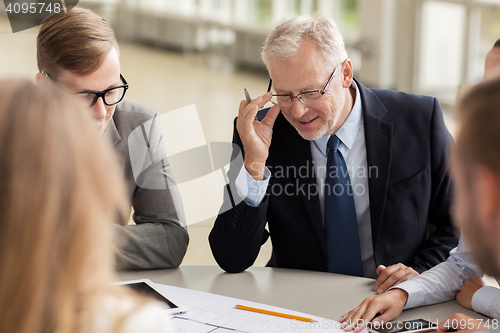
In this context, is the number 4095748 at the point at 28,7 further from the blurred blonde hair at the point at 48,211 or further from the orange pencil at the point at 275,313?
the blurred blonde hair at the point at 48,211

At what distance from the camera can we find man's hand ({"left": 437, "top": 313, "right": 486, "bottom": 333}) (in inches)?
52.8

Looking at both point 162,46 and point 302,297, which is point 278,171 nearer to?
point 302,297

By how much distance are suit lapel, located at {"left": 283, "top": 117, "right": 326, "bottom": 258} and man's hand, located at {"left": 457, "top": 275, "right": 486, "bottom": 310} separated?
1.75ft

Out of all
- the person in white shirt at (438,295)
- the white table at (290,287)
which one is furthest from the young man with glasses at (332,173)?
the person in white shirt at (438,295)

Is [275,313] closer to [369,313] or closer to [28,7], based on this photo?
[369,313]

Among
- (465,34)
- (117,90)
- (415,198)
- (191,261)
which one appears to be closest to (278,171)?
(415,198)

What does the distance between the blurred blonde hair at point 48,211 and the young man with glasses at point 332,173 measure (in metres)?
1.13

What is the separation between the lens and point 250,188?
189 centimetres

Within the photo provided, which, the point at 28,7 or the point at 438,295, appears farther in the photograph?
the point at 28,7

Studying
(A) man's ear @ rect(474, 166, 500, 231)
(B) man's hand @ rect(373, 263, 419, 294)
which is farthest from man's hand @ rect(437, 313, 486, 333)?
(A) man's ear @ rect(474, 166, 500, 231)

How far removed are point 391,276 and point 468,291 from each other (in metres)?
0.23

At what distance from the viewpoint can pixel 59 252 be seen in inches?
28.7

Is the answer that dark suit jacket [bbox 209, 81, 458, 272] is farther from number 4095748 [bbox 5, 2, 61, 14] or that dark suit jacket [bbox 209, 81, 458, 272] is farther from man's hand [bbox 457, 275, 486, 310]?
number 4095748 [bbox 5, 2, 61, 14]

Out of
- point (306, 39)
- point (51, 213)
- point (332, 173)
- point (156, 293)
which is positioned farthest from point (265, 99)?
point (51, 213)
